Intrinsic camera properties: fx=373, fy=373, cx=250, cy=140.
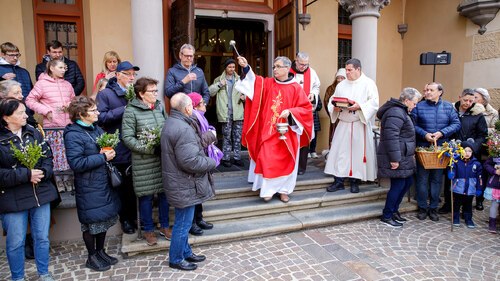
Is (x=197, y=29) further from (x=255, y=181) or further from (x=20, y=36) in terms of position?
(x=255, y=181)

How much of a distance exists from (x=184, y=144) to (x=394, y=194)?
300 cm

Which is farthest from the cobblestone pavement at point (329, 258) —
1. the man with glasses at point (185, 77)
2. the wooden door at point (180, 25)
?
the wooden door at point (180, 25)

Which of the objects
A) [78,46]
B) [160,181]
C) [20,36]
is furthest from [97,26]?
[160,181]

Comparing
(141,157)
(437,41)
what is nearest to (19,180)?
(141,157)

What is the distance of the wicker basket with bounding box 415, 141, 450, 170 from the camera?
4828 millimetres

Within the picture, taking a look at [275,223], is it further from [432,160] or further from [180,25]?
[180,25]

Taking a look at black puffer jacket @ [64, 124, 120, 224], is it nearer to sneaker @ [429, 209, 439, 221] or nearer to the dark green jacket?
the dark green jacket

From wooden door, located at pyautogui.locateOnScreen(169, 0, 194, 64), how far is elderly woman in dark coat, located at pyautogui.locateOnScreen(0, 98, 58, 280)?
2896 mm

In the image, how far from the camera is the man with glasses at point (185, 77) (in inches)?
189

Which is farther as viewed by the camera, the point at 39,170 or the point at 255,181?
the point at 255,181

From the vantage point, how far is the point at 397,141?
15.4ft

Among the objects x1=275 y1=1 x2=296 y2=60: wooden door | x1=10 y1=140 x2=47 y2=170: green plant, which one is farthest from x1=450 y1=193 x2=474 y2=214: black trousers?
x1=10 y1=140 x2=47 y2=170: green plant

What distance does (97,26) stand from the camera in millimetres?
6582

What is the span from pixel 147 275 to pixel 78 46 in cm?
476
